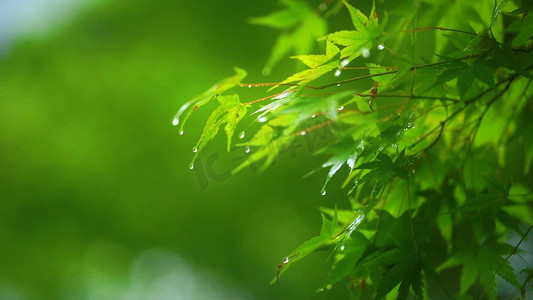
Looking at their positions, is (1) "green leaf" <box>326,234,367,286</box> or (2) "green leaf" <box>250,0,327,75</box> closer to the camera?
(1) "green leaf" <box>326,234,367,286</box>

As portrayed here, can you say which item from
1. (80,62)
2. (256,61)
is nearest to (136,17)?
(80,62)

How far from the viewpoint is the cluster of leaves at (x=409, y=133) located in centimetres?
64

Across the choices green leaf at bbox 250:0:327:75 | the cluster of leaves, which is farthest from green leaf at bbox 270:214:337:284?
green leaf at bbox 250:0:327:75

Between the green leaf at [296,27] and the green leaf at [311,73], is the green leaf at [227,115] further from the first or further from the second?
the green leaf at [296,27]

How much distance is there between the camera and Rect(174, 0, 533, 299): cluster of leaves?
0.64 meters

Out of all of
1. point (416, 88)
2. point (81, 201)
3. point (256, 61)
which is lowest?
point (416, 88)

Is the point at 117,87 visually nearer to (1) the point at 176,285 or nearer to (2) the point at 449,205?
(1) the point at 176,285

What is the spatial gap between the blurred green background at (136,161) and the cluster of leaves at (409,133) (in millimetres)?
1114

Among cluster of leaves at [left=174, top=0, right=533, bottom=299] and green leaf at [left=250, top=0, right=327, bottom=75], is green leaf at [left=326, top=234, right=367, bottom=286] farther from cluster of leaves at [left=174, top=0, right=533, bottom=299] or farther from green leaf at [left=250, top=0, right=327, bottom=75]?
green leaf at [left=250, top=0, right=327, bottom=75]

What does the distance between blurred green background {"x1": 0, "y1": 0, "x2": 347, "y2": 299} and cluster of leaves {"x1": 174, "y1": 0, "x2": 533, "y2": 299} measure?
1.11 metres

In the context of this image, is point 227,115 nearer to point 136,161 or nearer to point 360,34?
point 360,34

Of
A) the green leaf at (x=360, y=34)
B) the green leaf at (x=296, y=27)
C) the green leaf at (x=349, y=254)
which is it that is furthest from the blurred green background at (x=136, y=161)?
the green leaf at (x=360, y=34)

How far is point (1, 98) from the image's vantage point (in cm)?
221

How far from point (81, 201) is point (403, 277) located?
194 centimetres
